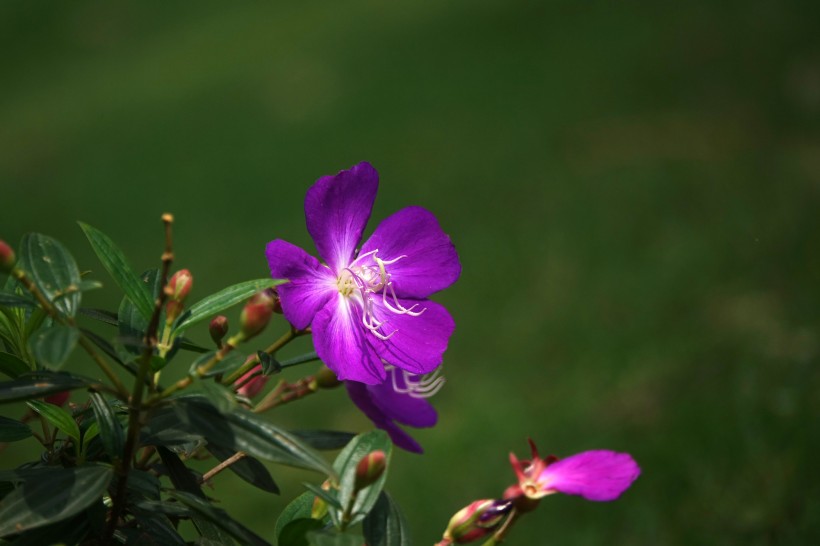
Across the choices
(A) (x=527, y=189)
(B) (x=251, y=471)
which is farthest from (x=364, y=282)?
(A) (x=527, y=189)

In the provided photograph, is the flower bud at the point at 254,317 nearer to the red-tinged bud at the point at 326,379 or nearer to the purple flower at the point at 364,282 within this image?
the purple flower at the point at 364,282

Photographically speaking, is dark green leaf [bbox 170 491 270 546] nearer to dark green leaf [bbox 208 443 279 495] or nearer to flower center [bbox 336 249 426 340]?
dark green leaf [bbox 208 443 279 495]

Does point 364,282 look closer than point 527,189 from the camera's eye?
Yes

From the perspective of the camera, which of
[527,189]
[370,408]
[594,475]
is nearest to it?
[594,475]

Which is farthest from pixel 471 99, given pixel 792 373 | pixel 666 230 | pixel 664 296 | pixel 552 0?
pixel 792 373

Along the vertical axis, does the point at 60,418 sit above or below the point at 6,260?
below

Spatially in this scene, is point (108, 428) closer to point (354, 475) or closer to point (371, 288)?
point (354, 475)
